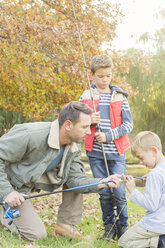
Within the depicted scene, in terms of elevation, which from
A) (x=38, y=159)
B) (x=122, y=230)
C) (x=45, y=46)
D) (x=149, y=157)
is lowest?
(x=122, y=230)

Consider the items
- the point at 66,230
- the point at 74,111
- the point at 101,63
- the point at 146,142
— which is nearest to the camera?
the point at 146,142

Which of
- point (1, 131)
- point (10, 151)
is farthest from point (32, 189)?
point (1, 131)

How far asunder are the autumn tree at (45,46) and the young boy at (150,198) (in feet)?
12.3

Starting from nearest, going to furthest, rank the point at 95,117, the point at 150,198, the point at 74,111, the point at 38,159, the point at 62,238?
the point at 150,198 → the point at 74,111 → the point at 38,159 → the point at 62,238 → the point at 95,117

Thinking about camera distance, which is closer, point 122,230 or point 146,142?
point 146,142

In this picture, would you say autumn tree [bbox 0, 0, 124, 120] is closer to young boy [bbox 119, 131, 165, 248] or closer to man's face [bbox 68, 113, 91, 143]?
man's face [bbox 68, 113, 91, 143]

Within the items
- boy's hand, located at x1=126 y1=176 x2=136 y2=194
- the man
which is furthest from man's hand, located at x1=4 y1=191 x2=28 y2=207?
boy's hand, located at x1=126 y1=176 x2=136 y2=194

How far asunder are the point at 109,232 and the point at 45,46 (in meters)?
4.14

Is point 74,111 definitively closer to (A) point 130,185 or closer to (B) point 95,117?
(B) point 95,117

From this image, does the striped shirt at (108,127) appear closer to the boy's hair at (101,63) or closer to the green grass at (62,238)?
the boy's hair at (101,63)

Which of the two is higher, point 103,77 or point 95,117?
point 103,77

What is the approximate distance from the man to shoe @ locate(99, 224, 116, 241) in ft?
1.95

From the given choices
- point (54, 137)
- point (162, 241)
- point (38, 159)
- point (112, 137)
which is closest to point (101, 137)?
point (112, 137)

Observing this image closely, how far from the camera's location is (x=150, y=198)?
274 centimetres
